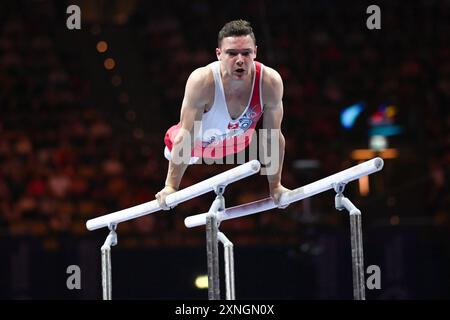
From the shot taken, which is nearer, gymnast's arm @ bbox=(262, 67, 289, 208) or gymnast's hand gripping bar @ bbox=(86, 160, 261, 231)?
gymnast's hand gripping bar @ bbox=(86, 160, 261, 231)

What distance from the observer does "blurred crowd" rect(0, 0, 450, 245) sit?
32.6ft

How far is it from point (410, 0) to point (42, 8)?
5.97 m

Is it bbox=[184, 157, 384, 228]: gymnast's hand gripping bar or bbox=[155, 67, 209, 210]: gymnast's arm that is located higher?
bbox=[155, 67, 209, 210]: gymnast's arm

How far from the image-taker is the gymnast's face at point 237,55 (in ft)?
16.9

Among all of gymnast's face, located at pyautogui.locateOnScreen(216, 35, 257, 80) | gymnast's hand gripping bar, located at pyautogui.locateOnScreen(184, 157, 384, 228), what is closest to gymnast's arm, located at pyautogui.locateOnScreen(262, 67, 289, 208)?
gymnast's hand gripping bar, located at pyautogui.locateOnScreen(184, 157, 384, 228)

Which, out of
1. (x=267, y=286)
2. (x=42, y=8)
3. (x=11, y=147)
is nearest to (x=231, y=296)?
(x=267, y=286)

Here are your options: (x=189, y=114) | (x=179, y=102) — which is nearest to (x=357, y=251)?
(x=189, y=114)

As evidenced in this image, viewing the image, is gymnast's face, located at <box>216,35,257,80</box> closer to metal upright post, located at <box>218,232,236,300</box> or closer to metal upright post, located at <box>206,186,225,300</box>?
metal upright post, located at <box>206,186,225,300</box>

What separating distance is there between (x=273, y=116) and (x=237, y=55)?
574 millimetres

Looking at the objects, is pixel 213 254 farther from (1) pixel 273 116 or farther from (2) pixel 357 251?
(1) pixel 273 116

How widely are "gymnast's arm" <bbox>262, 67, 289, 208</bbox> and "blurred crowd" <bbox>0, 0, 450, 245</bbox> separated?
3604 millimetres

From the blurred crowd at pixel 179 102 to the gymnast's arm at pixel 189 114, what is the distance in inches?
154

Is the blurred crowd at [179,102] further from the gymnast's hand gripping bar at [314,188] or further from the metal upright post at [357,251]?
the metal upright post at [357,251]

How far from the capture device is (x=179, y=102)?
11.8 m
